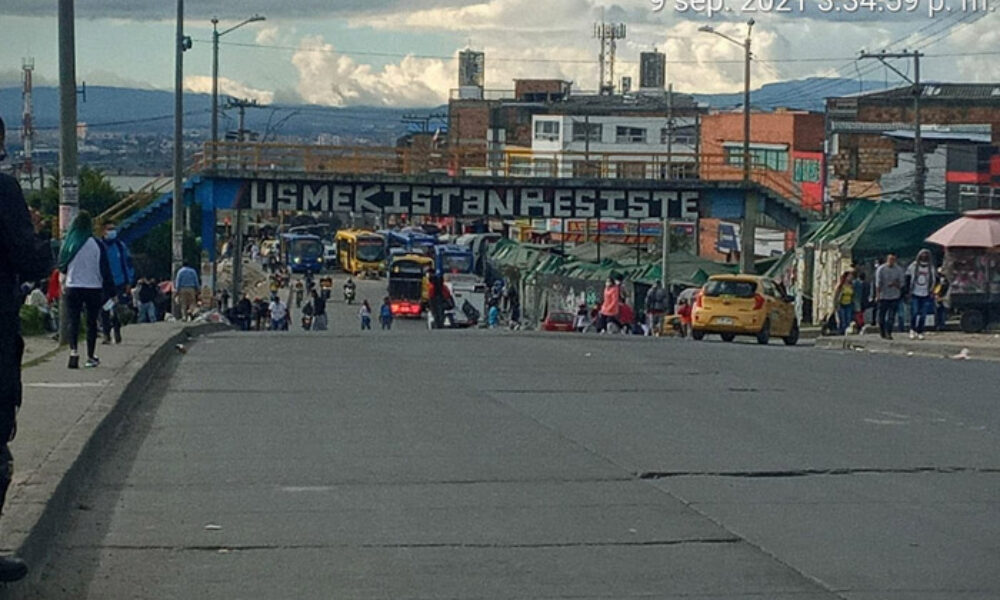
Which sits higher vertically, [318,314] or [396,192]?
[396,192]


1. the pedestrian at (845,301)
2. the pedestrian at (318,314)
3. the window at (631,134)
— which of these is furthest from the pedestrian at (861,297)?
the window at (631,134)

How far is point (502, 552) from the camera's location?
8398 mm

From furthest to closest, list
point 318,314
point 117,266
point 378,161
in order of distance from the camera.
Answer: point 378,161
point 318,314
point 117,266

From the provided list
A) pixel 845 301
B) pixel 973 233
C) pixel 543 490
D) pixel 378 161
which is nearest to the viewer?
pixel 543 490

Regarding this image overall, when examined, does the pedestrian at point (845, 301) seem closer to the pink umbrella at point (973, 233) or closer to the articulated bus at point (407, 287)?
the pink umbrella at point (973, 233)

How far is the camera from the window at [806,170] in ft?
274

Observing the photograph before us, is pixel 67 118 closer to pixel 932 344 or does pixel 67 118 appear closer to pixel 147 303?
pixel 932 344

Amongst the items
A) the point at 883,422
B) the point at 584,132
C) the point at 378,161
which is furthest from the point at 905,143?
the point at 883,422

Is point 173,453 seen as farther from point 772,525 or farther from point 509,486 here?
point 772,525

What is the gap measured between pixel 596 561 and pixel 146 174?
111 meters

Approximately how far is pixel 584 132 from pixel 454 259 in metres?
29.3

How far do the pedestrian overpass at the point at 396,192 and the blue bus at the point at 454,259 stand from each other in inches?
1072

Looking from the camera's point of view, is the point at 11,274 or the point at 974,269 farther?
the point at 974,269

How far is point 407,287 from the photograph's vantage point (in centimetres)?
7506
